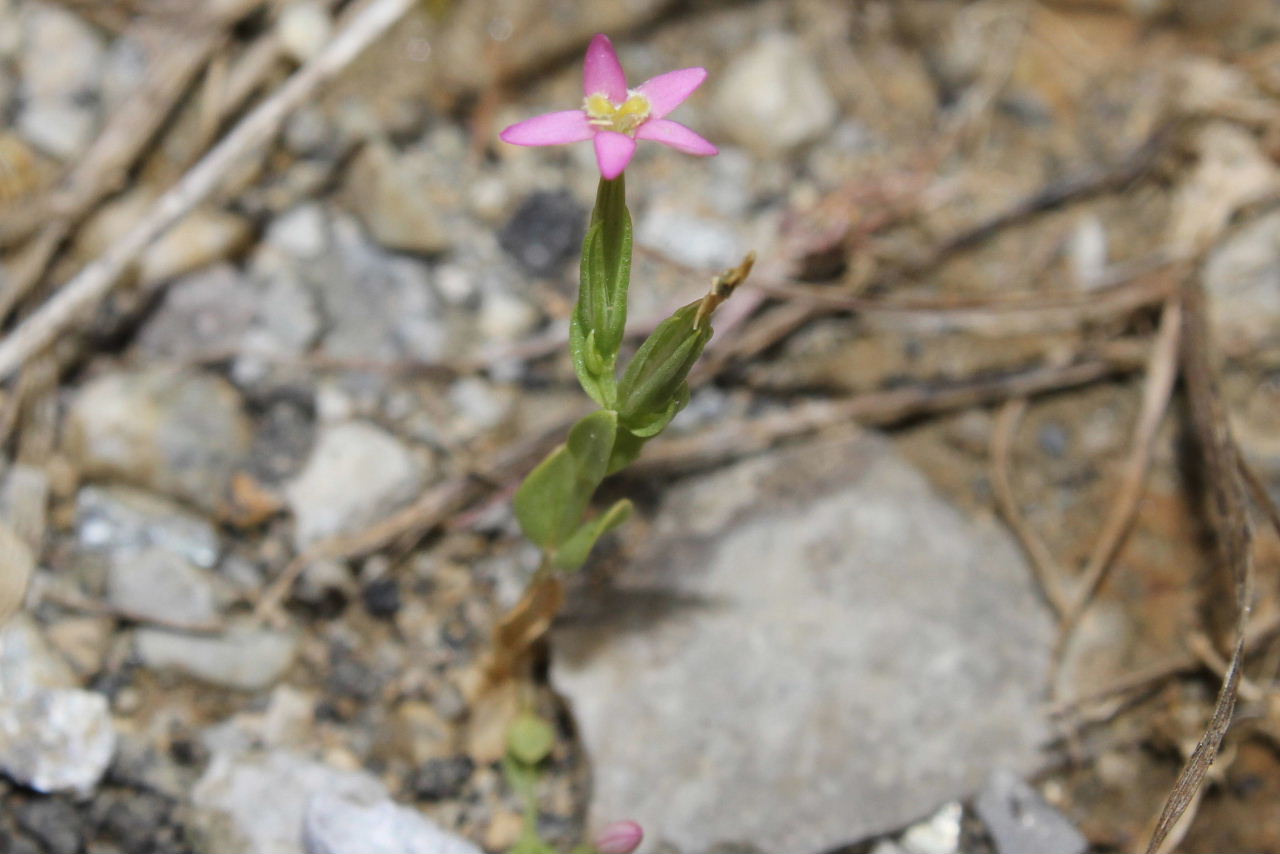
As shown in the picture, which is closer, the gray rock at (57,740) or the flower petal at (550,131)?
the flower petal at (550,131)

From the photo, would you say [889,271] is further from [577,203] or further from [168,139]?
[168,139]

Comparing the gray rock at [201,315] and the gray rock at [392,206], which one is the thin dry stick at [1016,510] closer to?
the gray rock at [392,206]

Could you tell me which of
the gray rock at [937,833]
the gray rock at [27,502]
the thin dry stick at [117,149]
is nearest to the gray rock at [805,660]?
the gray rock at [937,833]

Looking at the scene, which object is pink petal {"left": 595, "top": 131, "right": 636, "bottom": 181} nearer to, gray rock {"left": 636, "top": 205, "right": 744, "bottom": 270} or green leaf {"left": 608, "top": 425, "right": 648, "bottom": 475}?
green leaf {"left": 608, "top": 425, "right": 648, "bottom": 475}

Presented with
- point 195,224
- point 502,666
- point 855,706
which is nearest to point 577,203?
point 195,224

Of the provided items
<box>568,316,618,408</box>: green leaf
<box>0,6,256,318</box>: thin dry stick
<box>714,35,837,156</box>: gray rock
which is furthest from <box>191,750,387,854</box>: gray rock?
<box>714,35,837,156</box>: gray rock

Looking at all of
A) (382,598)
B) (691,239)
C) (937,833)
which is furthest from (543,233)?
(937,833)
